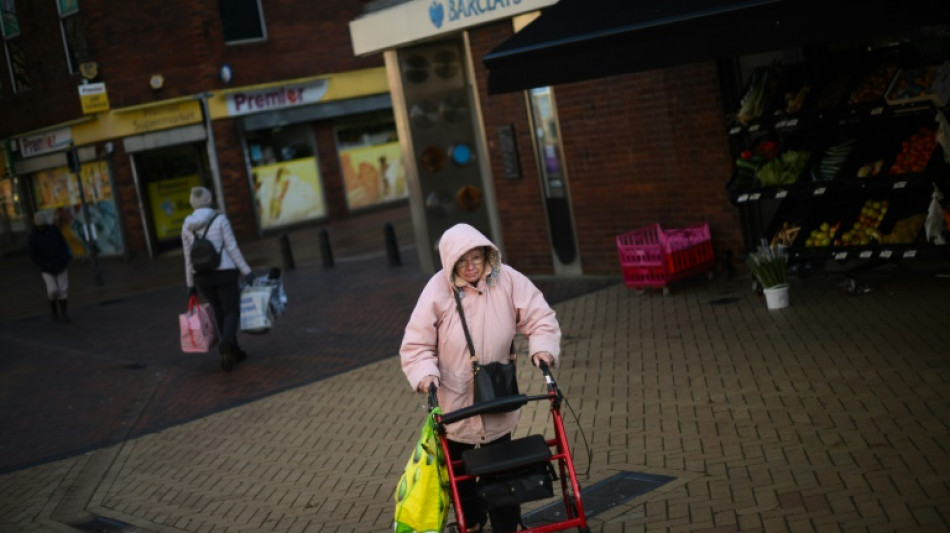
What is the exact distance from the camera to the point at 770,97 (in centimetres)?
1184

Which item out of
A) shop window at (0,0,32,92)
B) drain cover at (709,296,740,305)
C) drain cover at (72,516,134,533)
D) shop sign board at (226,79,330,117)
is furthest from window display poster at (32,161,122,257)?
drain cover at (72,516,134,533)

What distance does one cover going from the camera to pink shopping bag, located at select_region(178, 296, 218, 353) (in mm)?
12914

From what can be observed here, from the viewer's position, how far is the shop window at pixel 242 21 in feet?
100


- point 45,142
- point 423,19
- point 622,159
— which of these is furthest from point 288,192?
point 622,159

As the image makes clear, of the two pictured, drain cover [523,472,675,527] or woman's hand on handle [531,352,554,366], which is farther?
drain cover [523,472,675,527]

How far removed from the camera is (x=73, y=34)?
30594mm

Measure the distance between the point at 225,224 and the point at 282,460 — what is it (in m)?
4.23

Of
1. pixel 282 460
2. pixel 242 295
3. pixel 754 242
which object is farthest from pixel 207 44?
pixel 282 460

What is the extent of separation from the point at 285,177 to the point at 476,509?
26.1 metres

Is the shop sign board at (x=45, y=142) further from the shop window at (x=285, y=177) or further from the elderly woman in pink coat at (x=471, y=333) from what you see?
the elderly woman in pink coat at (x=471, y=333)

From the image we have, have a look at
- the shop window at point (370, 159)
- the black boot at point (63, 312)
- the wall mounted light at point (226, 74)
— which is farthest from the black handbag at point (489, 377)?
the shop window at point (370, 159)

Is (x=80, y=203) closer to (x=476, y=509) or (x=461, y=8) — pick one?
(x=461, y=8)

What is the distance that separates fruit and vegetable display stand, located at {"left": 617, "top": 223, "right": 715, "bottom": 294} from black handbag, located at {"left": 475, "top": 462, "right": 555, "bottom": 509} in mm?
7435

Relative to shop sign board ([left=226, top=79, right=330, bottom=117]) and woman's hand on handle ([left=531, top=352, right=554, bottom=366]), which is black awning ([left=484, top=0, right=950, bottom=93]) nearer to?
woman's hand on handle ([left=531, top=352, right=554, bottom=366])
